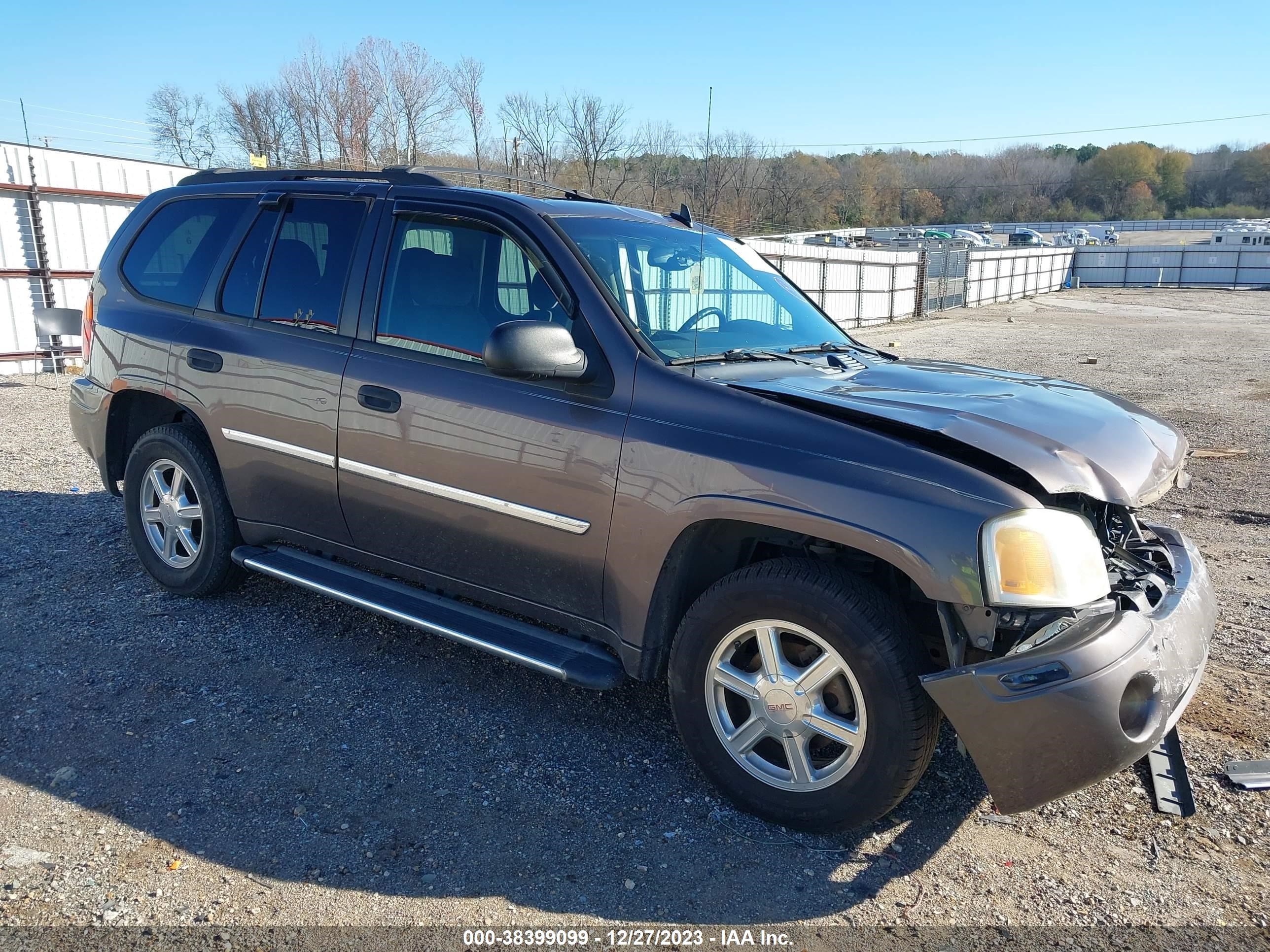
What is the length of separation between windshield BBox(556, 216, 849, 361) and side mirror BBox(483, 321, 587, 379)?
1.14 feet

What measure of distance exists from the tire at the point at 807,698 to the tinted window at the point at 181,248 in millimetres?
3050

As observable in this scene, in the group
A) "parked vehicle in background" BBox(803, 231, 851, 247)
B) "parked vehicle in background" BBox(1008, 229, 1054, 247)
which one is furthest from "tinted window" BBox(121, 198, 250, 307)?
"parked vehicle in background" BBox(1008, 229, 1054, 247)

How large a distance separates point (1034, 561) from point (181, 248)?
421 cm

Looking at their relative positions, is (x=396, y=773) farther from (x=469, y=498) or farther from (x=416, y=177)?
(x=416, y=177)

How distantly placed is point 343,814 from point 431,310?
189cm

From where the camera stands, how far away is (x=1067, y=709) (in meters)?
2.48

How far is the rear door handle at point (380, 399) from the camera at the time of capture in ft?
12.0

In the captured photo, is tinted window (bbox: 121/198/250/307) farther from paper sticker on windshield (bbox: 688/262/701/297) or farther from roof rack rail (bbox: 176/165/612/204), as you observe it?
paper sticker on windshield (bbox: 688/262/701/297)

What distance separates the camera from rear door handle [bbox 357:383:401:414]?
12.0 feet

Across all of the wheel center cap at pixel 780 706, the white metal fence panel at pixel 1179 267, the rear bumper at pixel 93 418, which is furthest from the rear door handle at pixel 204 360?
the white metal fence panel at pixel 1179 267

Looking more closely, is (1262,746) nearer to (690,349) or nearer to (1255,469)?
(690,349)

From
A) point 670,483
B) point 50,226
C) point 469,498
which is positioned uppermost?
point 50,226

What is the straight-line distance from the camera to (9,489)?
693cm

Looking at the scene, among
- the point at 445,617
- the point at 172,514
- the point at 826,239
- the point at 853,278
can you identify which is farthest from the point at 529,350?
the point at 826,239
